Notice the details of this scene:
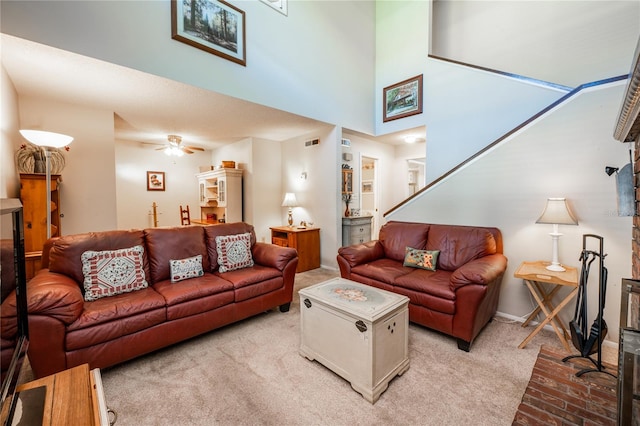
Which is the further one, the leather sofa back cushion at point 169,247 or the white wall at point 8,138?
the leather sofa back cushion at point 169,247

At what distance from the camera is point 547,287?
2.63 m

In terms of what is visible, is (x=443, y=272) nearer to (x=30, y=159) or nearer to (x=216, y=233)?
(x=216, y=233)

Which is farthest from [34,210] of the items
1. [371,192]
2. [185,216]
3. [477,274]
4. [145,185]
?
[371,192]

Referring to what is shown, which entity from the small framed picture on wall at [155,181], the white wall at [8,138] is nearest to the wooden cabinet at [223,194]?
the small framed picture on wall at [155,181]

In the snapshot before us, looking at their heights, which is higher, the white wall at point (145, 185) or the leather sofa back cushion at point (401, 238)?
the white wall at point (145, 185)

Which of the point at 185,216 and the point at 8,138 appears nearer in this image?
the point at 8,138

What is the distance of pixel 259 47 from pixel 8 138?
2.77 metres

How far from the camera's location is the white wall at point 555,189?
2.28 metres

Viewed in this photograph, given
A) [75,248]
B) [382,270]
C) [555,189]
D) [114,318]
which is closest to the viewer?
[114,318]

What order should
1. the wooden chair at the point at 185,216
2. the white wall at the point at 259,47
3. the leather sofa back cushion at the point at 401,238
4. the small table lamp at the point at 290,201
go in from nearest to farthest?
the white wall at the point at 259,47 → the leather sofa back cushion at the point at 401,238 → the small table lamp at the point at 290,201 → the wooden chair at the point at 185,216

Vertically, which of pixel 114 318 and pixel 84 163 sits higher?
pixel 84 163

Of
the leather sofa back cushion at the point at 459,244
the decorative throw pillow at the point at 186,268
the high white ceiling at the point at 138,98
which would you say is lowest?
the decorative throw pillow at the point at 186,268

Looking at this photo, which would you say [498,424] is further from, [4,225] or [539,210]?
[4,225]

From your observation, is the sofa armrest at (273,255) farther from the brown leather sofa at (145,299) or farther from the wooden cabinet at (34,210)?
the wooden cabinet at (34,210)
